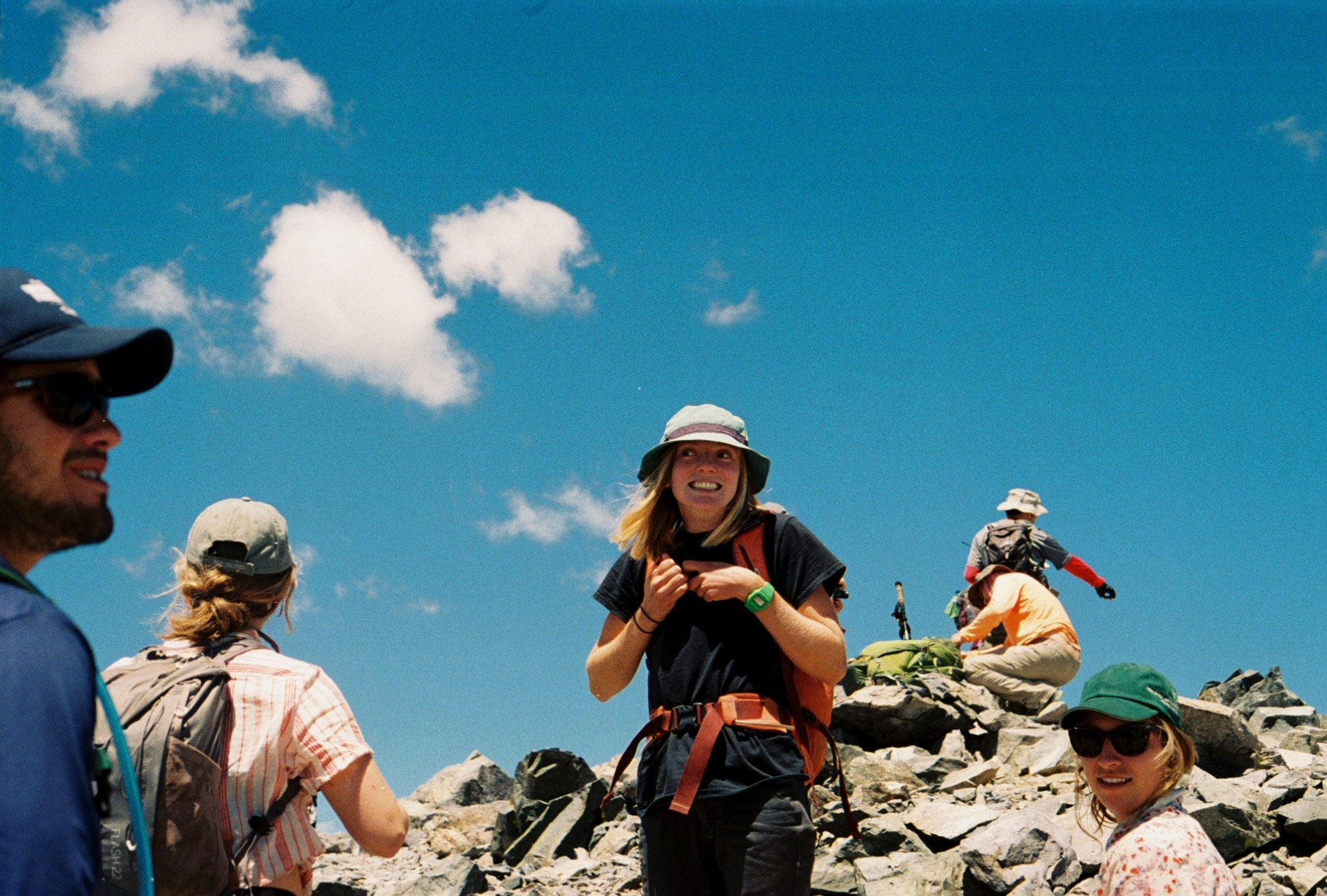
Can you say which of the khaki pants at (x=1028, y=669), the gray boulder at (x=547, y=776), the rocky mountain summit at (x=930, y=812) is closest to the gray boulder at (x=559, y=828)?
the rocky mountain summit at (x=930, y=812)

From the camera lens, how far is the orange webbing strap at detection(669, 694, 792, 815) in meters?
4.92

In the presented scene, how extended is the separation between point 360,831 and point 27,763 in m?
2.28

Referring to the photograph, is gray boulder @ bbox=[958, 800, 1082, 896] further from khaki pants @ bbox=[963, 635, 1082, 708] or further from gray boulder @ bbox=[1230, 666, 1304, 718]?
gray boulder @ bbox=[1230, 666, 1304, 718]

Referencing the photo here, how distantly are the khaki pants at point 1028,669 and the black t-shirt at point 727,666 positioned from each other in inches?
419

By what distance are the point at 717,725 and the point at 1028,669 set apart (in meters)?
11.3

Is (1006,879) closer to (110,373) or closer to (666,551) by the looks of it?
(666,551)

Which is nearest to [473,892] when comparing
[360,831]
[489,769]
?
[489,769]

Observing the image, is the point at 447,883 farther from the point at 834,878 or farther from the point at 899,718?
the point at 899,718

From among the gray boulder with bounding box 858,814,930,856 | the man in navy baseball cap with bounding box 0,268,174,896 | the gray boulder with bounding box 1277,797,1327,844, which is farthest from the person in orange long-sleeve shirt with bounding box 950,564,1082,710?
the man in navy baseball cap with bounding box 0,268,174,896

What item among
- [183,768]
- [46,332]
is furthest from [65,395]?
→ [183,768]

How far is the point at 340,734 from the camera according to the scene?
3.99 m

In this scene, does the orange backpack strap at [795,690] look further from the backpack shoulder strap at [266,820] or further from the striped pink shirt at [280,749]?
the backpack shoulder strap at [266,820]

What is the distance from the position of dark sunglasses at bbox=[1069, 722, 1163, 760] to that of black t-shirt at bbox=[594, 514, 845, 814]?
1164mm

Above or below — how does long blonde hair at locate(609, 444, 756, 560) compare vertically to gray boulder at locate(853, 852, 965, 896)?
above
